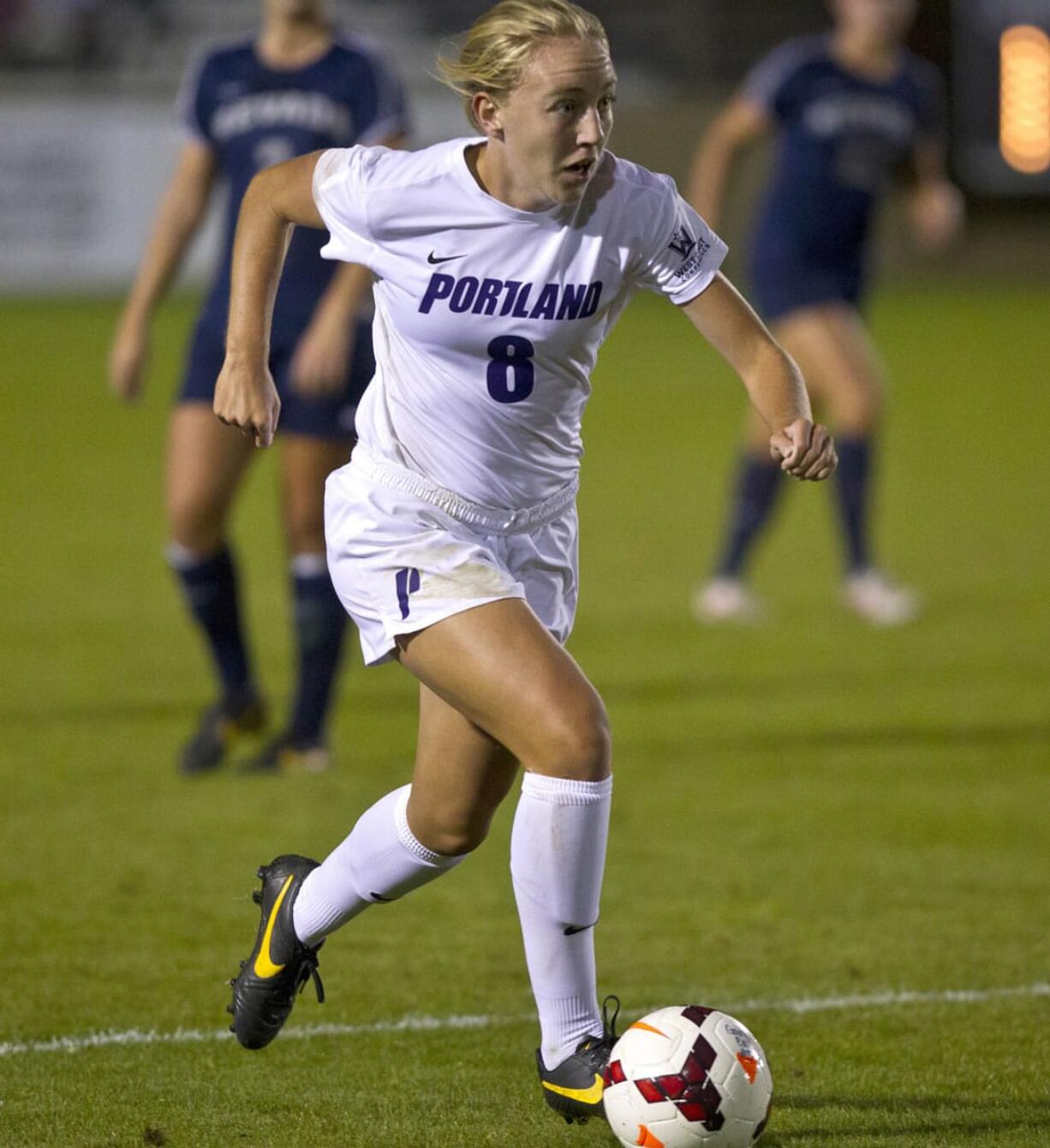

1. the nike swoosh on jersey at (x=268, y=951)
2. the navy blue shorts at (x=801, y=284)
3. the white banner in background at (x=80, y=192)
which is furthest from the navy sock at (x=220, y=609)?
the white banner in background at (x=80, y=192)

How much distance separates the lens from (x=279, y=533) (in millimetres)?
11422

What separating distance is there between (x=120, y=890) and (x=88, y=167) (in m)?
20.4

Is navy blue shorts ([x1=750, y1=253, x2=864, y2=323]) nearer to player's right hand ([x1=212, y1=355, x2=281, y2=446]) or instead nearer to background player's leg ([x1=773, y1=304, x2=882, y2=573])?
background player's leg ([x1=773, y1=304, x2=882, y2=573])

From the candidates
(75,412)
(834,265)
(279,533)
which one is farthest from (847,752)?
(75,412)

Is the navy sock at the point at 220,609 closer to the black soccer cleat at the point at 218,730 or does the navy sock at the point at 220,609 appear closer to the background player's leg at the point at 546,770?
the black soccer cleat at the point at 218,730

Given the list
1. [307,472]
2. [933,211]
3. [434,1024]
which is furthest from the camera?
[933,211]

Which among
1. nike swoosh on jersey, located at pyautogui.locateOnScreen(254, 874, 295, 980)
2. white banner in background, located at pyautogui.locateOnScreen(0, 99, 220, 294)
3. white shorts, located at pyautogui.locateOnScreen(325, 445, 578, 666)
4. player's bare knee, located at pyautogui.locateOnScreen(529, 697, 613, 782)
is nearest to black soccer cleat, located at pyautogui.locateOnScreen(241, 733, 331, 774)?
nike swoosh on jersey, located at pyautogui.locateOnScreen(254, 874, 295, 980)

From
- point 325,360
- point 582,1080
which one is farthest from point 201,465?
point 582,1080

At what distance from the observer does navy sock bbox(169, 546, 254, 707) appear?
621cm

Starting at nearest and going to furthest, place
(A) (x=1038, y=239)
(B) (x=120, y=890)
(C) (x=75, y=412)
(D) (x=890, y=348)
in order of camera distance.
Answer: (B) (x=120, y=890)
(C) (x=75, y=412)
(D) (x=890, y=348)
(A) (x=1038, y=239)

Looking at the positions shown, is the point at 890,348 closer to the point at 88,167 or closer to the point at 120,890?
the point at 88,167

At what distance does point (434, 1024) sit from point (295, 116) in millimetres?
3047

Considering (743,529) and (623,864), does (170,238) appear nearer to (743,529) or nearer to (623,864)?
(623,864)

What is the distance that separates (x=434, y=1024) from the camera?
13.4 ft
